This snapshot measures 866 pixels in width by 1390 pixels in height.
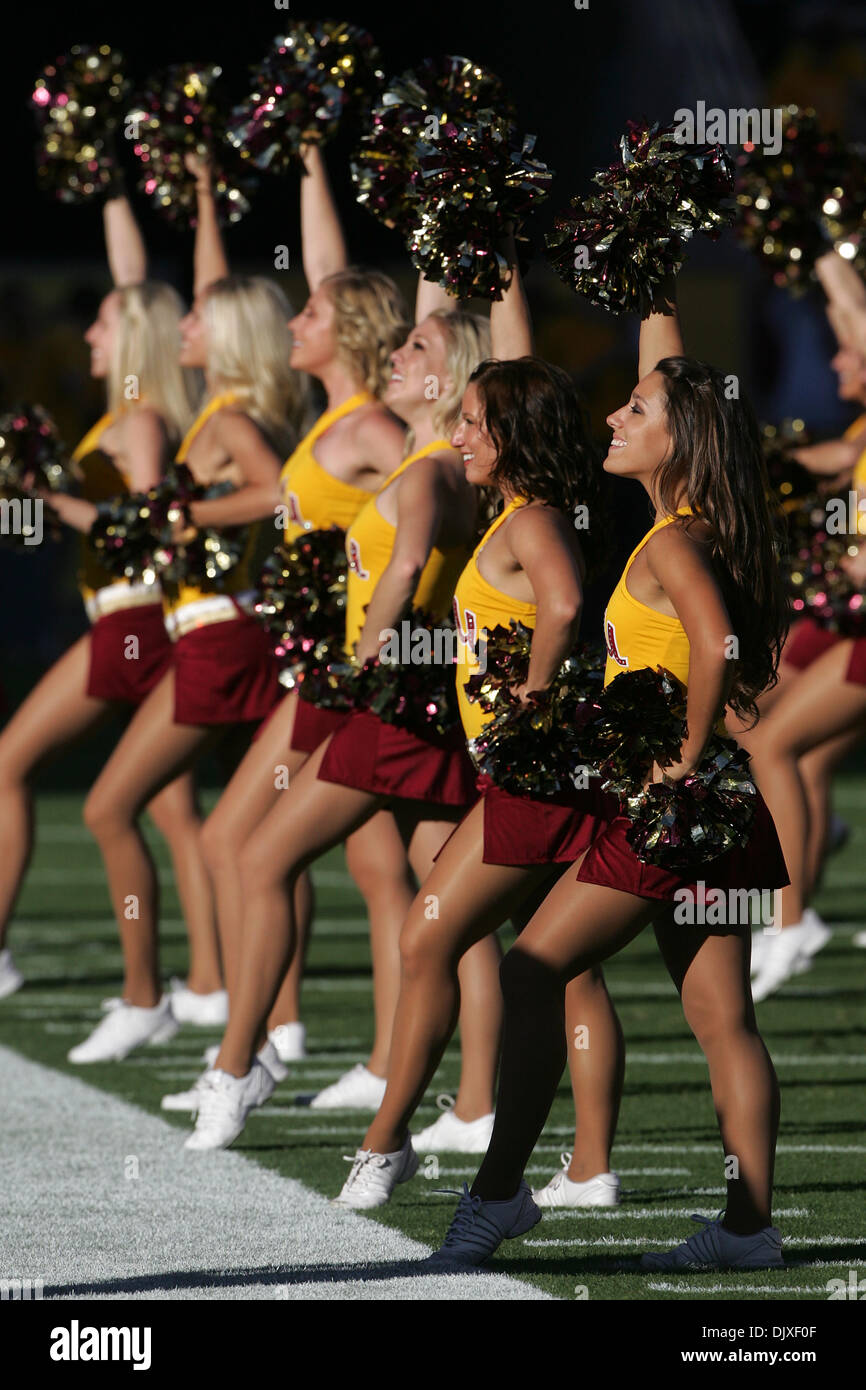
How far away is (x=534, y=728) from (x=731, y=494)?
0.60 meters

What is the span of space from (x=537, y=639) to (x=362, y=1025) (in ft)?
10.9

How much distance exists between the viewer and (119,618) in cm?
717

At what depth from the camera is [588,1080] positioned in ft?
15.6

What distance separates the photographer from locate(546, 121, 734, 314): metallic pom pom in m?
4.25

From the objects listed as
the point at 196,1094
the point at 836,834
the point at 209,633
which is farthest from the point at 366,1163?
the point at 836,834

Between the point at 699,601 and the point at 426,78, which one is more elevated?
the point at 426,78

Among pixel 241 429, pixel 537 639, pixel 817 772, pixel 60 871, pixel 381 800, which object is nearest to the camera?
pixel 537 639

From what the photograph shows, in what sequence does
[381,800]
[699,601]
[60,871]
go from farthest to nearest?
[60,871] → [381,800] → [699,601]

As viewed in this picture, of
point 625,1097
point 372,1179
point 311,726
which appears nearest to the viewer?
point 372,1179

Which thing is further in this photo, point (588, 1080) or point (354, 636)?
point (354, 636)

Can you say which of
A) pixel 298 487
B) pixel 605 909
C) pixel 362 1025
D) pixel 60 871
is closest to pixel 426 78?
pixel 298 487

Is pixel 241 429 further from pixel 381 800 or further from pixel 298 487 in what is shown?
pixel 381 800

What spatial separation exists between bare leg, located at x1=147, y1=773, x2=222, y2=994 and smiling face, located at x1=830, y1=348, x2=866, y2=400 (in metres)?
2.63
